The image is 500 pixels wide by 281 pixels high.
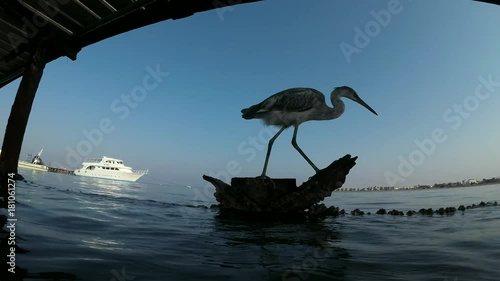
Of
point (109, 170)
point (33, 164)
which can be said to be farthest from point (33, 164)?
point (109, 170)

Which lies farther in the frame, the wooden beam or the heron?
the heron


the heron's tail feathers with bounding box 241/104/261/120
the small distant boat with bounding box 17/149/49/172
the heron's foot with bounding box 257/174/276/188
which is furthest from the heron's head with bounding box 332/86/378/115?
the small distant boat with bounding box 17/149/49/172

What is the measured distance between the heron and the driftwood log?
424 millimetres

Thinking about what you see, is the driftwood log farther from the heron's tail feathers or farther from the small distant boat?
the small distant boat

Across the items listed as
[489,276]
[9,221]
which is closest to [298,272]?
[489,276]

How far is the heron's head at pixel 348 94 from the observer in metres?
10.2

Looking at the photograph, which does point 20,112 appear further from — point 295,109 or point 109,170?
point 109,170

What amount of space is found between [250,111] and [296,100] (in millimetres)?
1719

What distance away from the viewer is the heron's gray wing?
9273mm

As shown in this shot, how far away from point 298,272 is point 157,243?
7.91 ft

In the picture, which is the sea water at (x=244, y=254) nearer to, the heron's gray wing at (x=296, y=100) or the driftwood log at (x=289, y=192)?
the driftwood log at (x=289, y=192)

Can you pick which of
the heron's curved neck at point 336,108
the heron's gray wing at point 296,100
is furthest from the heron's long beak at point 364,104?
the heron's gray wing at point 296,100

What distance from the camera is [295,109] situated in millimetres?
9281

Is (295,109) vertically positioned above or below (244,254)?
above
